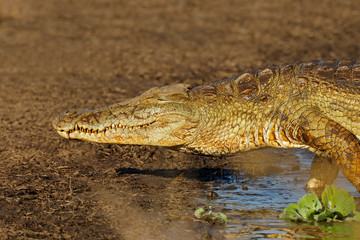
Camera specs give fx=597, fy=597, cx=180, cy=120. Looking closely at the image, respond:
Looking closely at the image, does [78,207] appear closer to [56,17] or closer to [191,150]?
[191,150]

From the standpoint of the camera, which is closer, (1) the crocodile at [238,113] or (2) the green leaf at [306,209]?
(2) the green leaf at [306,209]

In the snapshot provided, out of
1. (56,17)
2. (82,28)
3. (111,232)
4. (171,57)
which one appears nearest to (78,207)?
(111,232)

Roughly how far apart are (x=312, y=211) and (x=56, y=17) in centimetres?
1148

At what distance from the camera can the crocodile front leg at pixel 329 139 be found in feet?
15.9

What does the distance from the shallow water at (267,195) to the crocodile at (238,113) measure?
0.47 m

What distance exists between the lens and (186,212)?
490 centimetres

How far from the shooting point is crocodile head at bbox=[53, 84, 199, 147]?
5316 mm

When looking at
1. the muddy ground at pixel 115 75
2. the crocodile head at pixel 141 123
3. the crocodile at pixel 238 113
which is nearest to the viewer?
the muddy ground at pixel 115 75

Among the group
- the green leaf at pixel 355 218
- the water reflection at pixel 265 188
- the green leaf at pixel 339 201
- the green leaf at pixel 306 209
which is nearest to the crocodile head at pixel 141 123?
the water reflection at pixel 265 188

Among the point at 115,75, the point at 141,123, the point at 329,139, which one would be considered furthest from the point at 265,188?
the point at 115,75

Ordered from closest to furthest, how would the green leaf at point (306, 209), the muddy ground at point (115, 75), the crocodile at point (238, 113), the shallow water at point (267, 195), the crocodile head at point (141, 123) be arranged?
the shallow water at point (267, 195)
the green leaf at point (306, 209)
the muddy ground at point (115, 75)
the crocodile at point (238, 113)
the crocodile head at point (141, 123)

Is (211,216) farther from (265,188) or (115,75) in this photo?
(115,75)

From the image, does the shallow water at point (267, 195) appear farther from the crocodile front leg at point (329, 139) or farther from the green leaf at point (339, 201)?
the crocodile front leg at point (329, 139)

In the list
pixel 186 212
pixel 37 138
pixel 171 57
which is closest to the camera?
pixel 186 212
